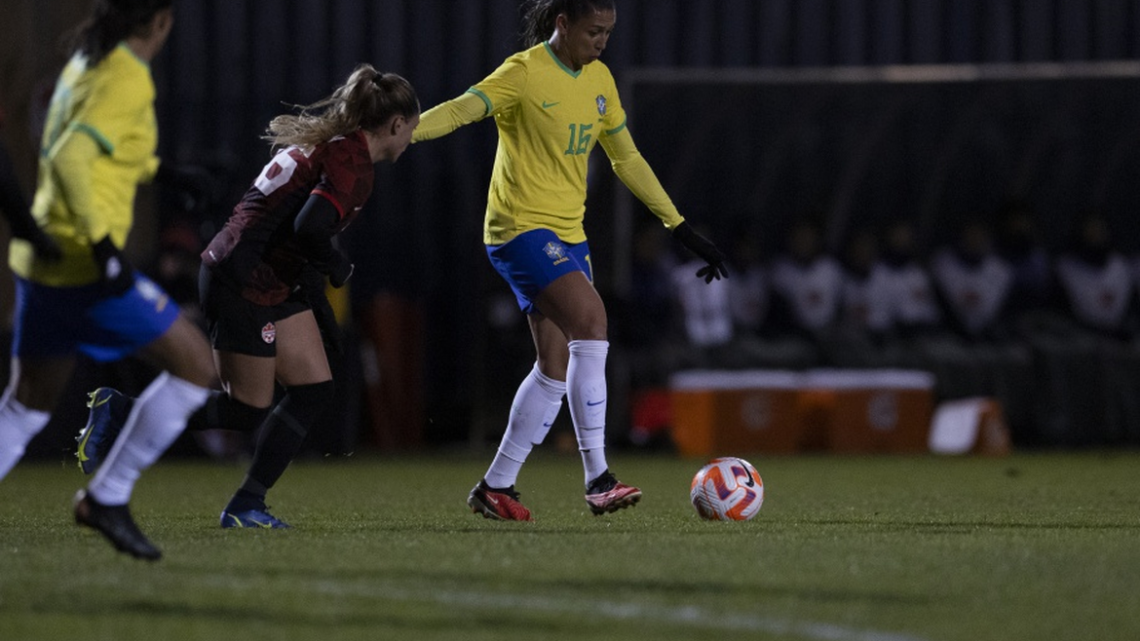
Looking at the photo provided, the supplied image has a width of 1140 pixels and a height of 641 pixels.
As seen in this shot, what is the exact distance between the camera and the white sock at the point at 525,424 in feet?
24.8

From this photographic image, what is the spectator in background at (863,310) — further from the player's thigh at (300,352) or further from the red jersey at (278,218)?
the red jersey at (278,218)

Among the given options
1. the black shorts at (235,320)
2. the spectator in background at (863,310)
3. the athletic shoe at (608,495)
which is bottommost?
the spectator in background at (863,310)

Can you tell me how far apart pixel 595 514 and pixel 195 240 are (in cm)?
675

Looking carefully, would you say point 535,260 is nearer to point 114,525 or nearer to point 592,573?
point 592,573

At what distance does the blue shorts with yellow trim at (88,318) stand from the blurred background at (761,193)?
8.16 m

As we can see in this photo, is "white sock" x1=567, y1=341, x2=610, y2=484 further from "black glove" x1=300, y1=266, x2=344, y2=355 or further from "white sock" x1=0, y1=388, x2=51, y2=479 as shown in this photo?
"white sock" x1=0, y1=388, x2=51, y2=479

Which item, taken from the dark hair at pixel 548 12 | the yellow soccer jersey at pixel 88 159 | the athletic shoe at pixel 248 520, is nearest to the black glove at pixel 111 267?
the yellow soccer jersey at pixel 88 159

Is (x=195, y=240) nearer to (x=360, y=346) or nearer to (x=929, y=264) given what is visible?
(x=360, y=346)

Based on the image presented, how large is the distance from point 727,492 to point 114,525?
8.67 ft

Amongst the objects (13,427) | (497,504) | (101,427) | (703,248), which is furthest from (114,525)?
(703,248)

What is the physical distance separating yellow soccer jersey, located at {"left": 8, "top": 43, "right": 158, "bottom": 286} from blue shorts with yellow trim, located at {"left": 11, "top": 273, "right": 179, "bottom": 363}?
54mm

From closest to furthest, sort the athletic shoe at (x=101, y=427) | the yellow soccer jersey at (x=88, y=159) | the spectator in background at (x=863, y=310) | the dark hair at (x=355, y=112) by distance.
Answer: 1. the yellow soccer jersey at (x=88, y=159)
2. the dark hair at (x=355, y=112)
3. the athletic shoe at (x=101, y=427)
4. the spectator in background at (x=863, y=310)

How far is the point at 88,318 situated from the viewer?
5473 mm

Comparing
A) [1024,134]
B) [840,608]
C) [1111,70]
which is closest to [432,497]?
[840,608]
